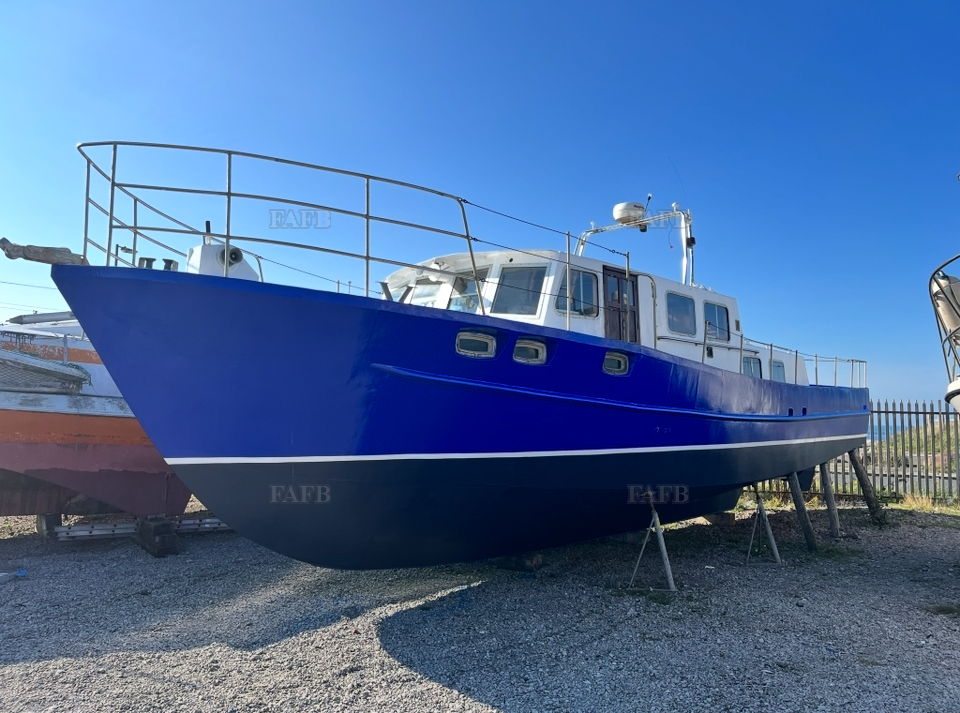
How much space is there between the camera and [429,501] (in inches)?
179

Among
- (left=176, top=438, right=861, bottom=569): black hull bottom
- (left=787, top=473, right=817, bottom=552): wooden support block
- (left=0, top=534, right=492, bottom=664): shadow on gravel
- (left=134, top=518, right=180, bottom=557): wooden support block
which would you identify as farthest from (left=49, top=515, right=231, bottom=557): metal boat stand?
(left=787, top=473, right=817, bottom=552): wooden support block

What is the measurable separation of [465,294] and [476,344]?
1371mm

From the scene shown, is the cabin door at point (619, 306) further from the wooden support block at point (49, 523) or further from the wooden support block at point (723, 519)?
the wooden support block at point (49, 523)

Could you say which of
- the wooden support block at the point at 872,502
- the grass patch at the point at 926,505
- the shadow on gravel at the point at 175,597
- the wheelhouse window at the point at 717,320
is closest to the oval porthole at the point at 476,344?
the shadow on gravel at the point at 175,597

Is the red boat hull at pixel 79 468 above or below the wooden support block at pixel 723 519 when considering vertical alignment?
above

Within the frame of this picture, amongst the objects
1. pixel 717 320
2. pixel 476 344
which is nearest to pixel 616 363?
pixel 476 344

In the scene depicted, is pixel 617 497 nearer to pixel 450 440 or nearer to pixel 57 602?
pixel 450 440

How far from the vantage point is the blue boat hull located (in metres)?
3.94

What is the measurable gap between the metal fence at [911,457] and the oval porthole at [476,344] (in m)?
8.49

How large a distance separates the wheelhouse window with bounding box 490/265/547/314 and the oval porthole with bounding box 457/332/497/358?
1128 millimetres

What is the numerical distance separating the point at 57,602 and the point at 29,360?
3.35 metres

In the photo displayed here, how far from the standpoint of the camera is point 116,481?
290 inches

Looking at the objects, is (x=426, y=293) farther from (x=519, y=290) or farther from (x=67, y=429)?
(x=67, y=429)

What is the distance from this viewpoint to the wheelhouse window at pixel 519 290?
5672 mm
